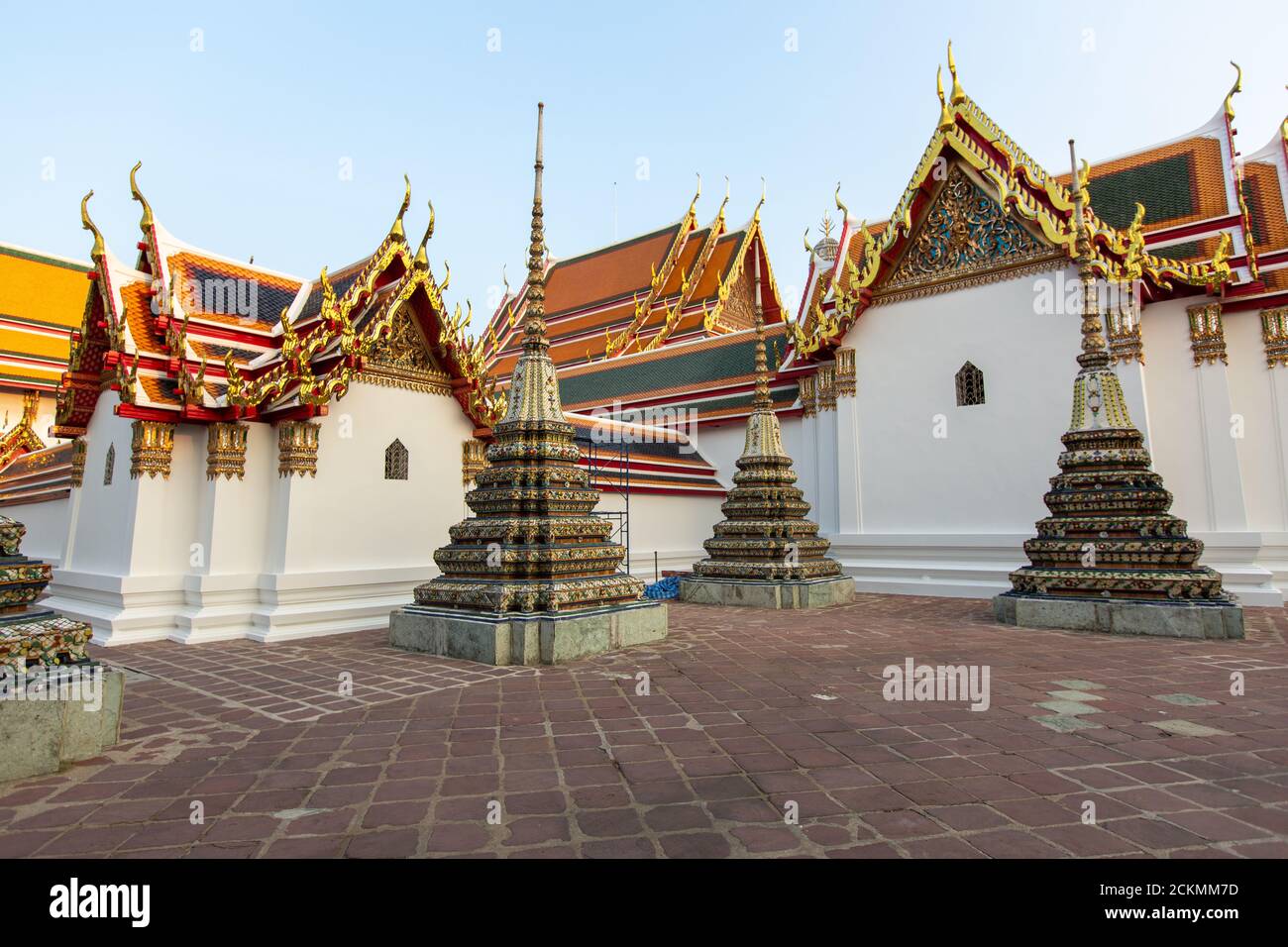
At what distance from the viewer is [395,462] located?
29.3ft

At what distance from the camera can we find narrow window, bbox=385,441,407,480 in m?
8.84

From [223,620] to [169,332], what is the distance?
11.0 feet

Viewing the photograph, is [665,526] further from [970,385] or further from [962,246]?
[962,246]

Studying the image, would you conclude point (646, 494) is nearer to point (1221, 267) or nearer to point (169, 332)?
point (169, 332)

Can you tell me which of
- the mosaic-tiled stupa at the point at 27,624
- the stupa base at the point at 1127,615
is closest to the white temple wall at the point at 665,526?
the stupa base at the point at 1127,615

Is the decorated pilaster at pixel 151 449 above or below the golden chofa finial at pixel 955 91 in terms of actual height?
below

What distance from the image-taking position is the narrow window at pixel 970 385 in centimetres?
1114

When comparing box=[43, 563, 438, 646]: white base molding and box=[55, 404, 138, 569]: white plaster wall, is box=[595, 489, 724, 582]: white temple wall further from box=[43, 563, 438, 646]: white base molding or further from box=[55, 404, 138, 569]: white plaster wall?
box=[55, 404, 138, 569]: white plaster wall

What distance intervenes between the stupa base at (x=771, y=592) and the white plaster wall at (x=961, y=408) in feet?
7.36

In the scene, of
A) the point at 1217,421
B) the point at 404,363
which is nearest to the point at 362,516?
the point at 404,363

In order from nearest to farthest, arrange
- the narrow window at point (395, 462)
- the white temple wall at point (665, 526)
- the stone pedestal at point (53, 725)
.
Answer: the stone pedestal at point (53, 725) → the narrow window at point (395, 462) → the white temple wall at point (665, 526)

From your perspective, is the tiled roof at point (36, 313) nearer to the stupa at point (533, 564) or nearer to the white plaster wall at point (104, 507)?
the white plaster wall at point (104, 507)

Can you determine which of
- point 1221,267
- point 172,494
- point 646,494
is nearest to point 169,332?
point 172,494
